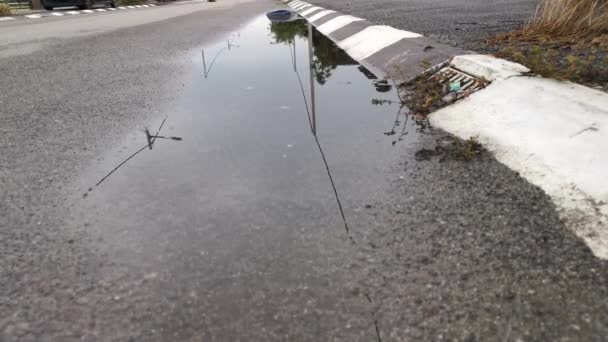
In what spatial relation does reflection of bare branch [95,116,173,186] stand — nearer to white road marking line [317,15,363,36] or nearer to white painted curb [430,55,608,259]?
white painted curb [430,55,608,259]

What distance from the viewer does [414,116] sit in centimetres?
270

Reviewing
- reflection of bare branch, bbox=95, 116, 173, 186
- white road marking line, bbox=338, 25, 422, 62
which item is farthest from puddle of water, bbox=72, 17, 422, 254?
white road marking line, bbox=338, 25, 422, 62

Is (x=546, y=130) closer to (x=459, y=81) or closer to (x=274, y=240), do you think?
(x=459, y=81)

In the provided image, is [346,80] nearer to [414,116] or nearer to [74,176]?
[414,116]

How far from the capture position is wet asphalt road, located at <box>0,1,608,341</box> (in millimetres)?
1054

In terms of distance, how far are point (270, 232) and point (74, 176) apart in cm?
115

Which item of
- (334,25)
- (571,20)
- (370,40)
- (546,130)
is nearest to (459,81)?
(546,130)

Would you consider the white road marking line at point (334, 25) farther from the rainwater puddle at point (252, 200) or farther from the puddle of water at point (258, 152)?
the rainwater puddle at point (252, 200)

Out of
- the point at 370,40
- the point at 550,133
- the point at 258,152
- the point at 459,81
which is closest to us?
the point at 550,133

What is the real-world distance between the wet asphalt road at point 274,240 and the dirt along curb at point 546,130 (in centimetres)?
8

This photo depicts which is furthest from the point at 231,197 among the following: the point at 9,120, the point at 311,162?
the point at 9,120

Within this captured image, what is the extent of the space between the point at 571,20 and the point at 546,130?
2.80m

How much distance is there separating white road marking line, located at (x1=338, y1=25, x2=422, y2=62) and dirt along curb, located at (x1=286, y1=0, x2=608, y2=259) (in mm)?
1602

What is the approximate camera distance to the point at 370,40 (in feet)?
17.9
